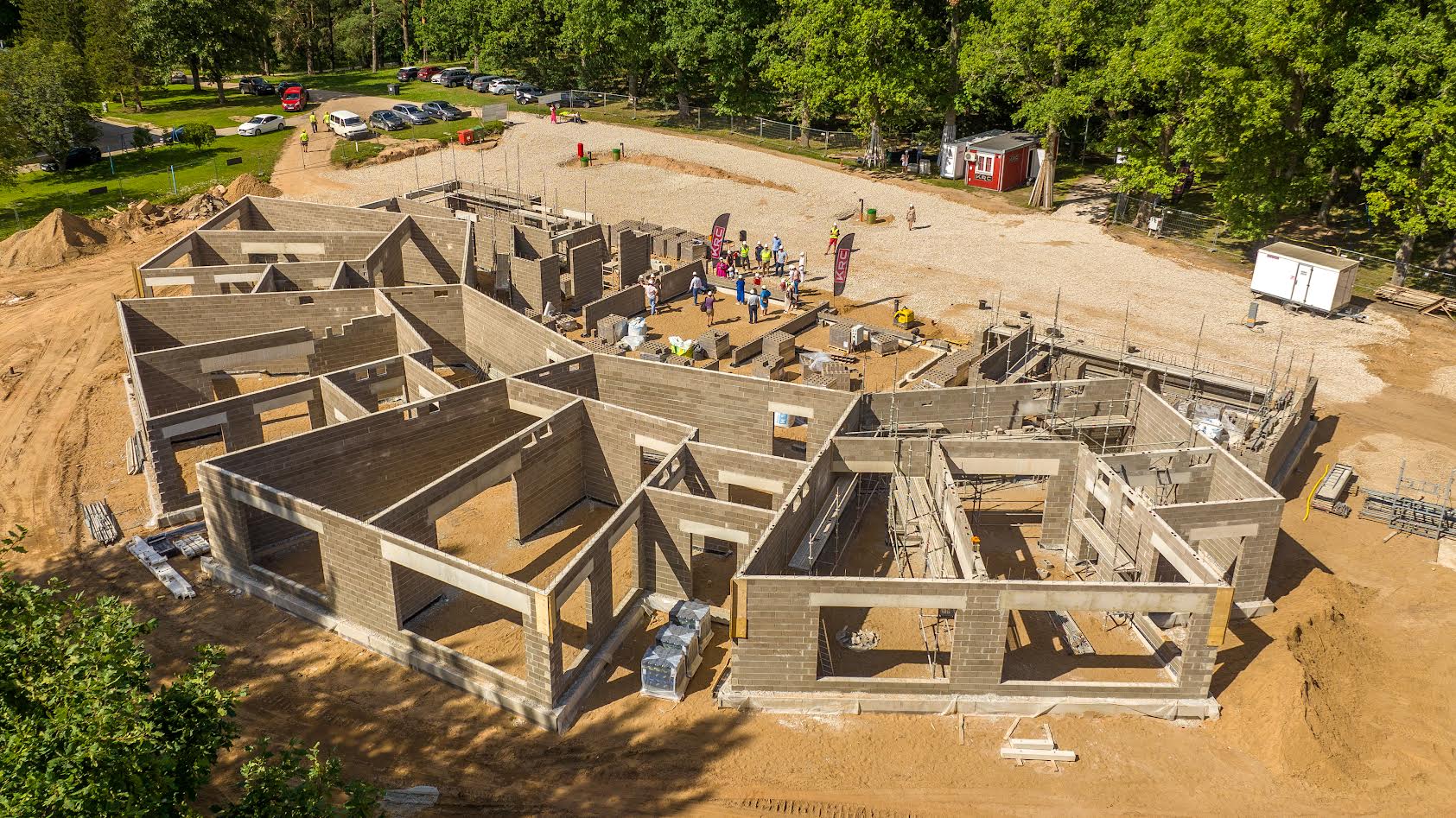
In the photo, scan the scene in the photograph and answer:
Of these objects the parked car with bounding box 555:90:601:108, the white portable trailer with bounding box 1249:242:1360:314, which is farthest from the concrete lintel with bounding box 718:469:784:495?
the parked car with bounding box 555:90:601:108

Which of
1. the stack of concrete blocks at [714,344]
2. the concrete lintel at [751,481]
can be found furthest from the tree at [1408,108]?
the concrete lintel at [751,481]

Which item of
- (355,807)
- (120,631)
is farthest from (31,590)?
(355,807)

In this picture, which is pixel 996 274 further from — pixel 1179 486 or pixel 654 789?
pixel 654 789

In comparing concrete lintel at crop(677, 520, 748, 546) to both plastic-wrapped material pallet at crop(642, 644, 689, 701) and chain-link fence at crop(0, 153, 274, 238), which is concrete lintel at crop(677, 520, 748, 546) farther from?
chain-link fence at crop(0, 153, 274, 238)

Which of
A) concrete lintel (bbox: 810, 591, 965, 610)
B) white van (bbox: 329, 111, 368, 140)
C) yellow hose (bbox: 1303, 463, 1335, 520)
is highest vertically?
white van (bbox: 329, 111, 368, 140)

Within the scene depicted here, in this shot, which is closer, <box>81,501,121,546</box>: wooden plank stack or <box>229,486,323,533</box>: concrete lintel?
<box>229,486,323,533</box>: concrete lintel

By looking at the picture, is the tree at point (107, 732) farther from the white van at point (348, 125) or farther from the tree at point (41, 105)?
the white van at point (348, 125)

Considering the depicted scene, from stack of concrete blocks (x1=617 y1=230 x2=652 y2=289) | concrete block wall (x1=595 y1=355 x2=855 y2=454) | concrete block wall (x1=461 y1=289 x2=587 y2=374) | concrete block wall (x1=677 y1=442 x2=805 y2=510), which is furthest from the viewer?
stack of concrete blocks (x1=617 y1=230 x2=652 y2=289)
